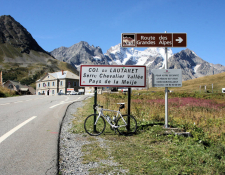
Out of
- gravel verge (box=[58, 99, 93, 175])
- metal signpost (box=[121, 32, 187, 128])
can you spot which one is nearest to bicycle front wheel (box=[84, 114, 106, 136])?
gravel verge (box=[58, 99, 93, 175])

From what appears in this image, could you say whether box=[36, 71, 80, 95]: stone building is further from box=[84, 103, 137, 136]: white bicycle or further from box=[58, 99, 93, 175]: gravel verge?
box=[58, 99, 93, 175]: gravel verge

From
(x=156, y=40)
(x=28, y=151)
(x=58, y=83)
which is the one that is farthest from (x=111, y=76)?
(x=58, y=83)

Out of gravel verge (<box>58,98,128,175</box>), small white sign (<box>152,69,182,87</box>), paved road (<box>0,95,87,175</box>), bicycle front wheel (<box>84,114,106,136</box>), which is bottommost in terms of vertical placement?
gravel verge (<box>58,98,128,175</box>)

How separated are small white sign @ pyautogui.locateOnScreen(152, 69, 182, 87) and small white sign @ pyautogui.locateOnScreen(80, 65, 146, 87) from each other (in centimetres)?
43

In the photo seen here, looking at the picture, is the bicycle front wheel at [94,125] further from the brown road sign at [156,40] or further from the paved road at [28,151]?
the brown road sign at [156,40]

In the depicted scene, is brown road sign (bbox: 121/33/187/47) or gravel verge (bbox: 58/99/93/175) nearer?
gravel verge (bbox: 58/99/93/175)

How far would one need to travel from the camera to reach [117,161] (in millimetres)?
4113

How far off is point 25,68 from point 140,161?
178721 mm

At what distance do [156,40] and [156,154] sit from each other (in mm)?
4308

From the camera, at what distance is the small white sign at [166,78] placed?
6.97m

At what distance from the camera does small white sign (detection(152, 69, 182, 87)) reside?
22.9ft

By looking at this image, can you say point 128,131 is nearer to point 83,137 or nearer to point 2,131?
point 83,137

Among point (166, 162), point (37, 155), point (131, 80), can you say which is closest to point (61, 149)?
point (37, 155)

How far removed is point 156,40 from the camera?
23.2ft
